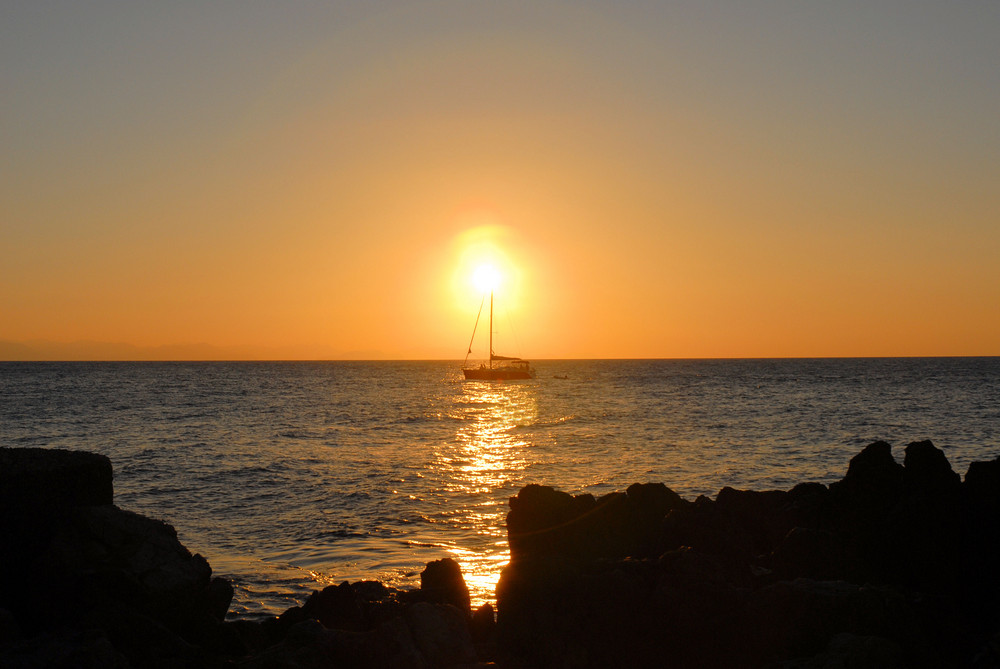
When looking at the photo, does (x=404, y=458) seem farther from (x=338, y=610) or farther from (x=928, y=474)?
(x=928, y=474)

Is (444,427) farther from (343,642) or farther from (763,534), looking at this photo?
(343,642)

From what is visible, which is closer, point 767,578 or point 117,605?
point 117,605

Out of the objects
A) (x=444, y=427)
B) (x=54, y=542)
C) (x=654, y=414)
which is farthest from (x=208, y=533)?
(x=654, y=414)

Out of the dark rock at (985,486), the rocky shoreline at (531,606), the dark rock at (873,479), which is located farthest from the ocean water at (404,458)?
the dark rock at (985,486)

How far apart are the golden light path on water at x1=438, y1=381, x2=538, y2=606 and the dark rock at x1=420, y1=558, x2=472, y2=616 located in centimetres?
164

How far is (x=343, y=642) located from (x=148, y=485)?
2375 centimetres

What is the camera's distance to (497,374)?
143m

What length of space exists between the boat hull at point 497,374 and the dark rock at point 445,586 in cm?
12812

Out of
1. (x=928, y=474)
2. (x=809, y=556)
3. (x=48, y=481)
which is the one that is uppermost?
(x=48, y=481)

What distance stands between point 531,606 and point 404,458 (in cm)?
2908

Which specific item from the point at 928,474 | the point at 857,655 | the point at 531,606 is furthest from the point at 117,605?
the point at 928,474

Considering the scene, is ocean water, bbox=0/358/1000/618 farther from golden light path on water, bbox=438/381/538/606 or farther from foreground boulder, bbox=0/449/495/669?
foreground boulder, bbox=0/449/495/669

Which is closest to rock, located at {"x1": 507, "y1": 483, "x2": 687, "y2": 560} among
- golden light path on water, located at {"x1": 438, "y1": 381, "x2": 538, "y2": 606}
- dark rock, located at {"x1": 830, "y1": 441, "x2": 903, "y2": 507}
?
golden light path on water, located at {"x1": 438, "y1": 381, "x2": 538, "y2": 606}

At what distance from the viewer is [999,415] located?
57938 millimetres
